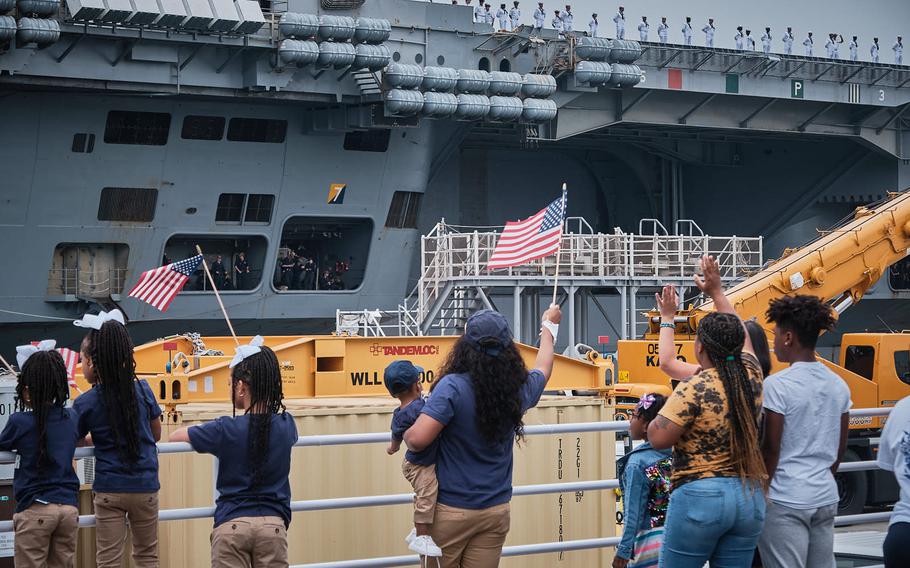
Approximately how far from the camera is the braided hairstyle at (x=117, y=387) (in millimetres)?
7004

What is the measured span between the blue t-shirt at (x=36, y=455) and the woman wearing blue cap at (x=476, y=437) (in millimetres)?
1963

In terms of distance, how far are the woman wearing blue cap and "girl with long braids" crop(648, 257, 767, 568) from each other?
814 millimetres

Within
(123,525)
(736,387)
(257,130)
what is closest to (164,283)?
(257,130)

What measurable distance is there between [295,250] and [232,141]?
17.1 feet

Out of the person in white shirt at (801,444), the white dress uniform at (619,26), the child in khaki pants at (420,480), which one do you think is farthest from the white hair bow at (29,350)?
the white dress uniform at (619,26)

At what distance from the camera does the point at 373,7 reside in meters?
32.2

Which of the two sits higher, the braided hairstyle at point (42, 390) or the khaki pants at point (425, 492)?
the braided hairstyle at point (42, 390)

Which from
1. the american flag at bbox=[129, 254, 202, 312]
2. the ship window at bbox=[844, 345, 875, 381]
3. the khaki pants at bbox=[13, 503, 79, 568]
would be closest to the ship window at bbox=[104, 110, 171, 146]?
the american flag at bbox=[129, 254, 202, 312]

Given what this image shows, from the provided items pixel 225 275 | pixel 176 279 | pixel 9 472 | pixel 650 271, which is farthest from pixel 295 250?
pixel 9 472

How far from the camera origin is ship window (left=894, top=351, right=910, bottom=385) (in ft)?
62.1

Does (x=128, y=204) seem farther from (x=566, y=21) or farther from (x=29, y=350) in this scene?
(x=29, y=350)

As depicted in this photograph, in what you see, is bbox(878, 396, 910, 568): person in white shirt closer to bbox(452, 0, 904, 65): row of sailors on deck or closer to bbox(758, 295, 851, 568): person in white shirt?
bbox(758, 295, 851, 568): person in white shirt

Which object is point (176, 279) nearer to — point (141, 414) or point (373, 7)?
point (373, 7)

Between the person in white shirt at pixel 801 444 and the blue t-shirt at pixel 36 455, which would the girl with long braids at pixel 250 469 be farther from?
the person in white shirt at pixel 801 444
